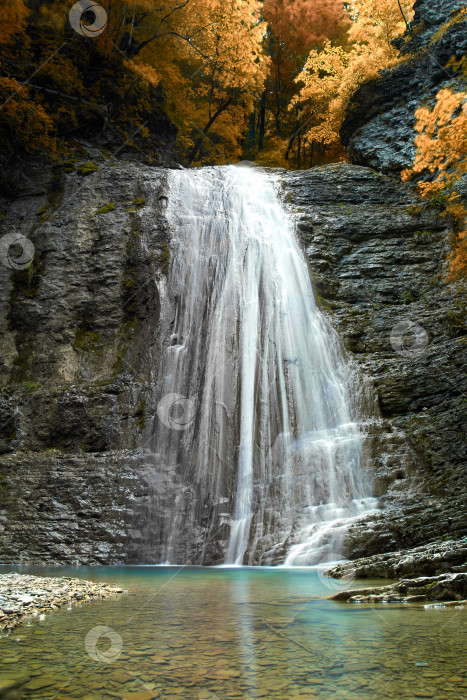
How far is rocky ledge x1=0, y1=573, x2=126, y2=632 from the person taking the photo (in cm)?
317

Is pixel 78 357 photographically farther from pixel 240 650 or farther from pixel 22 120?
pixel 240 650

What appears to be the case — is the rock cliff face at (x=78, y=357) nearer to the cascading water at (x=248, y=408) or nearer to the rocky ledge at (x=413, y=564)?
the cascading water at (x=248, y=408)

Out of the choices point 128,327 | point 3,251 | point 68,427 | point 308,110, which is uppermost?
Result: point 308,110

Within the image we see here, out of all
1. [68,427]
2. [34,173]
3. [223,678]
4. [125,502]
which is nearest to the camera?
[223,678]

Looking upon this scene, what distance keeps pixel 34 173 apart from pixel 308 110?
14274mm

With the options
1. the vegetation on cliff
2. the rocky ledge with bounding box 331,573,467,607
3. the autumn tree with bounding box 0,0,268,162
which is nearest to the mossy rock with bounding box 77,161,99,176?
the vegetation on cliff

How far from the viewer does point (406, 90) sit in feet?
51.2

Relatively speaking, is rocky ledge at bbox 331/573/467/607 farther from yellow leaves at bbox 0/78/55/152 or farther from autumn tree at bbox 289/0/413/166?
autumn tree at bbox 289/0/413/166

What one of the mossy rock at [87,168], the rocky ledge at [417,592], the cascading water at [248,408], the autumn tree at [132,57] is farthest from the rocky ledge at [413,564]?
the autumn tree at [132,57]

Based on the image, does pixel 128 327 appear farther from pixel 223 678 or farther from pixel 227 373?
pixel 223 678

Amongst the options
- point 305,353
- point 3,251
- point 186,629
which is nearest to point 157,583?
point 186,629

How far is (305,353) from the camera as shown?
998 cm

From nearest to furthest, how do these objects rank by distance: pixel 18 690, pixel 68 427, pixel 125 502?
pixel 18 690, pixel 125 502, pixel 68 427

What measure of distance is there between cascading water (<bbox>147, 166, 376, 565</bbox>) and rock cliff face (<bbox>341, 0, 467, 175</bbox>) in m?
4.82
